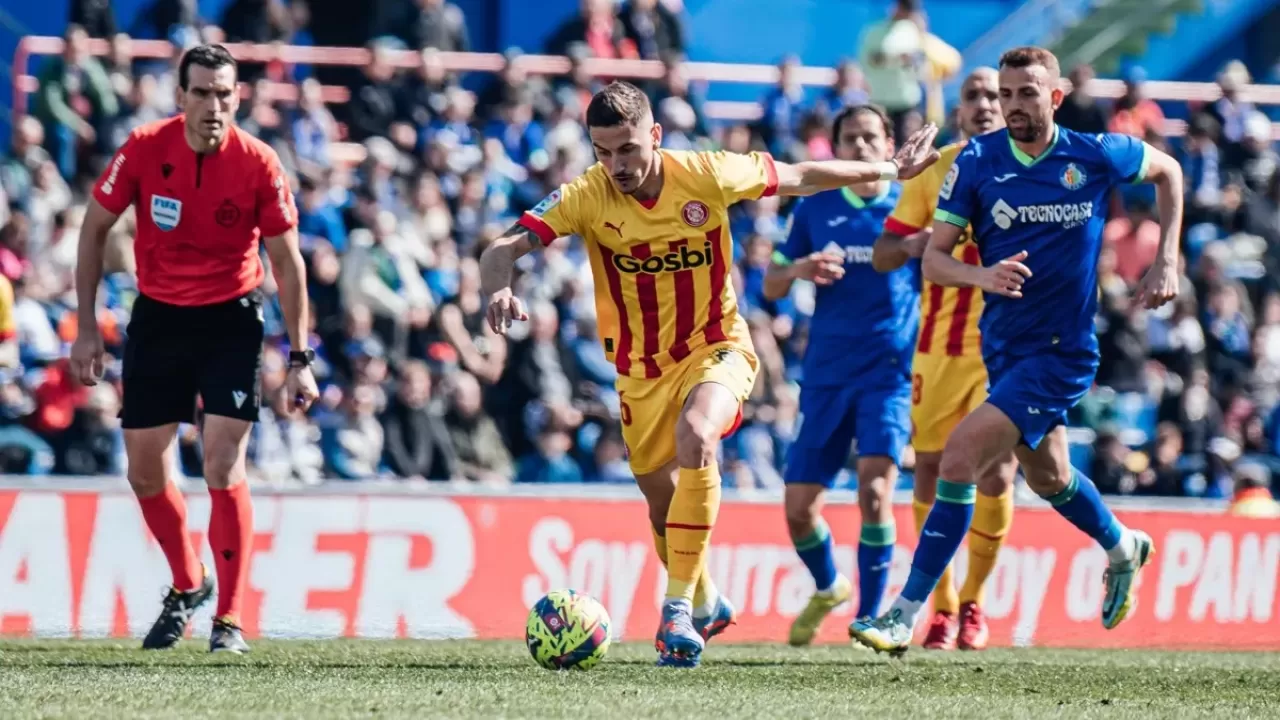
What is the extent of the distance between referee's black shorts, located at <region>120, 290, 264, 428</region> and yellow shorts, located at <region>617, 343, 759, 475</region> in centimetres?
172

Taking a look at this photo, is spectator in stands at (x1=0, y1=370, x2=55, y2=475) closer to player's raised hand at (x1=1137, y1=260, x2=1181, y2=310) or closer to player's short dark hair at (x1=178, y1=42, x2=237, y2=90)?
player's short dark hair at (x1=178, y1=42, x2=237, y2=90)

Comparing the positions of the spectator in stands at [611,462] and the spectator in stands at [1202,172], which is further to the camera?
the spectator in stands at [1202,172]

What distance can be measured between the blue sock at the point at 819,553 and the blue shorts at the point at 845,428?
10.5 inches

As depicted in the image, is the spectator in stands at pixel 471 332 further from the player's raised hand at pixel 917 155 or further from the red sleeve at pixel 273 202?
the player's raised hand at pixel 917 155

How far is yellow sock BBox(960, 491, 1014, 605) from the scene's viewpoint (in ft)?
32.8

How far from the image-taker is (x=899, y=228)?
32.2 ft

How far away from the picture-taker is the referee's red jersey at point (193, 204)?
348 inches

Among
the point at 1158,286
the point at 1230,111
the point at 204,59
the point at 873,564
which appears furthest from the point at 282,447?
the point at 1230,111

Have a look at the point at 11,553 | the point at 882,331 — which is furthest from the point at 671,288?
the point at 11,553

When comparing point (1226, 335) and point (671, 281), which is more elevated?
point (1226, 335)

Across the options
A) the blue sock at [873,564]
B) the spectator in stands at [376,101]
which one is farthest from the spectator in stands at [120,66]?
the blue sock at [873,564]

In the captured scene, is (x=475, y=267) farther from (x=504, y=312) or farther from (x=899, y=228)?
(x=504, y=312)

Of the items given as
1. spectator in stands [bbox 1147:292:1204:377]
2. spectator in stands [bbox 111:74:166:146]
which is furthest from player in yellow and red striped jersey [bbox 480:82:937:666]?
spectator in stands [bbox 1147:292:1204:377]

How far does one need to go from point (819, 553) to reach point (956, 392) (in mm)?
1103
